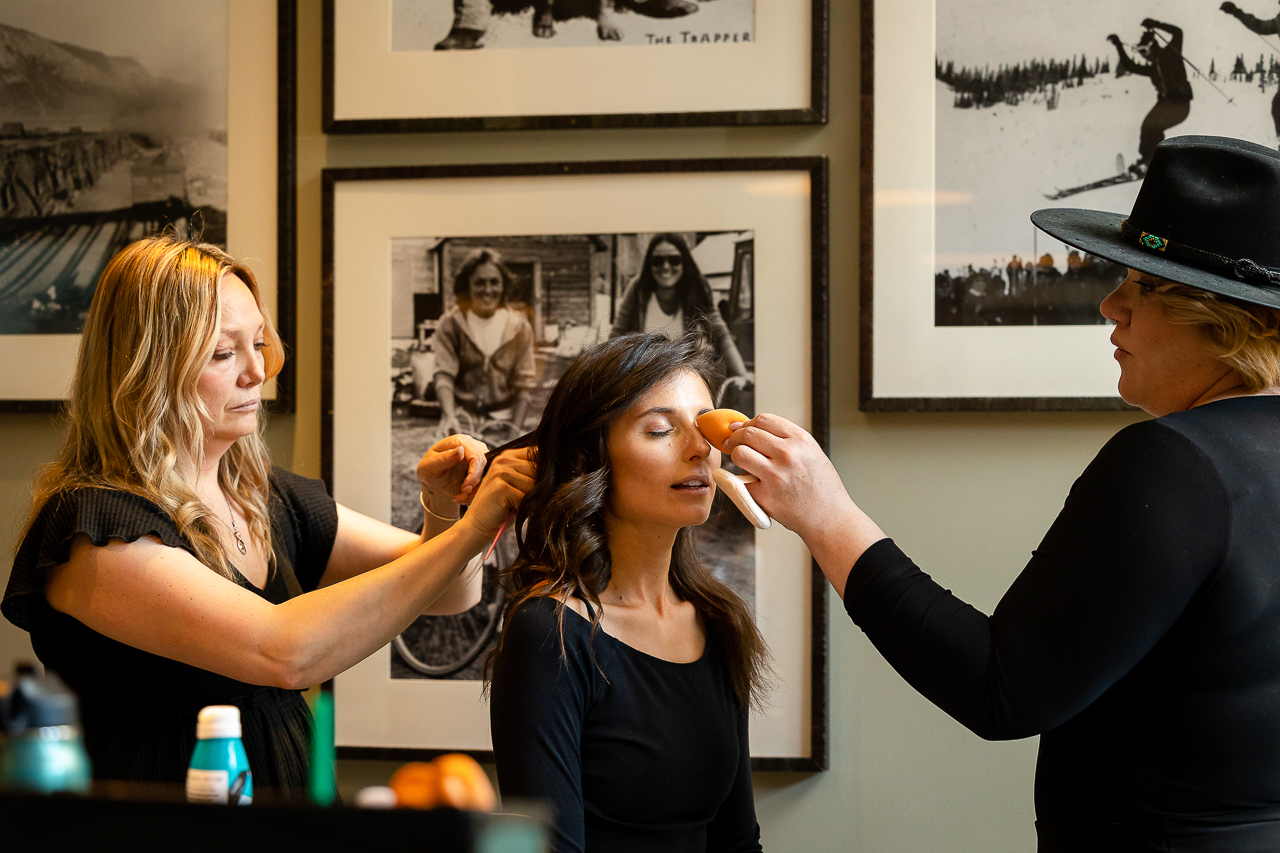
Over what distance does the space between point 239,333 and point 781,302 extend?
92cm

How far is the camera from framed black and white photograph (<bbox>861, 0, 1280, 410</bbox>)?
1.72 m

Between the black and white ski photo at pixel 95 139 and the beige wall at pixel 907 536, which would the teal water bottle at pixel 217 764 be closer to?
the beige wall at pixel 907 536

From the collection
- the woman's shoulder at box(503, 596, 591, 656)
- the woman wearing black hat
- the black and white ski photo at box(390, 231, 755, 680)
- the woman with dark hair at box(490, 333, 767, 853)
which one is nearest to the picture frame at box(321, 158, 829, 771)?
the black and white ski photo at box(390, 231, 755, 680)

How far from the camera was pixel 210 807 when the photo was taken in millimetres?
522

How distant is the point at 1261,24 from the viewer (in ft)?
5.61

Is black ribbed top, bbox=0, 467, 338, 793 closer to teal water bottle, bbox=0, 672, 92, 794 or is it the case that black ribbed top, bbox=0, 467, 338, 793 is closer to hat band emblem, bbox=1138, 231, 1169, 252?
teal water bottle, bbox=0, 672, 92, 794

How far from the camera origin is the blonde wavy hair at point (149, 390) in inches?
49.8

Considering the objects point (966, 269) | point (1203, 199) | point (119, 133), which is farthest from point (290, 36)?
point (1203, 199)

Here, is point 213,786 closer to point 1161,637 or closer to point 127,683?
point 127,683

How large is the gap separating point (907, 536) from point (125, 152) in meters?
1.67

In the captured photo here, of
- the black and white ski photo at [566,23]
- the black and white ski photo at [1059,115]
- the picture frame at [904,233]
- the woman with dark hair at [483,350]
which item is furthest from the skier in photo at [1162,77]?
the woman with dark hair at [483,350]

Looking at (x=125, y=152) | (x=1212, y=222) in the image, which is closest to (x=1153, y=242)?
(x=1212, y=222)

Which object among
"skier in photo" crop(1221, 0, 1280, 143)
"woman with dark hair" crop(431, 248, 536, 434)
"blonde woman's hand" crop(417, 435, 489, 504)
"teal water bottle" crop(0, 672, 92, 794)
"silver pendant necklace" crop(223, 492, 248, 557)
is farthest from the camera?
"woman with dark hair" crop(431, 248, 536, 434)

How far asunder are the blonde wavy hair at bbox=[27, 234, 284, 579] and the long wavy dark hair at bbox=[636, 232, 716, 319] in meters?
0.77
